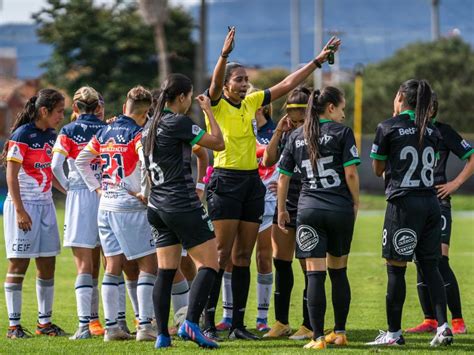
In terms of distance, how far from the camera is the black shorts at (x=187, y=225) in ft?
26.7

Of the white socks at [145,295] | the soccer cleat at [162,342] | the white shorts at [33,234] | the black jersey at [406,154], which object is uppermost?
the black jersey at [406,154]

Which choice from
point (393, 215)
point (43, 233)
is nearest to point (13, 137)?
point (43, 233)

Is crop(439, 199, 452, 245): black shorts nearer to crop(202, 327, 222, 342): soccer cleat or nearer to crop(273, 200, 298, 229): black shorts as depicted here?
crop(273, 200, 298, 229): black shorts

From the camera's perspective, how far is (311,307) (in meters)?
8.31

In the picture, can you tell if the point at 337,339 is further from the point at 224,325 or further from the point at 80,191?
the point at 80,191

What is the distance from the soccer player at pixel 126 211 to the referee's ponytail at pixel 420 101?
2257mm

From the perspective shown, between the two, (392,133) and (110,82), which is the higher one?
(110,82)

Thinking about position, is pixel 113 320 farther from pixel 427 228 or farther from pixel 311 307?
pixel 427 228

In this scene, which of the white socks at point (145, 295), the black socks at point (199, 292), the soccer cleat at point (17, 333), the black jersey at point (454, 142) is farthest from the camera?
the soccer cleat at point (17, 333)

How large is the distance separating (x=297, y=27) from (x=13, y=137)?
45536 millimetres

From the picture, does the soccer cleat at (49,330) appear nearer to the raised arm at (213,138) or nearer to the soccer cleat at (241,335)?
the soccer cleat at (241,335)

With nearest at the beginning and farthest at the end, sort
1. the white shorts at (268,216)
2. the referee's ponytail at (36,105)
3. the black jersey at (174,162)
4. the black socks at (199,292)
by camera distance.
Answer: the black jersey at (174,162), the black socks at (199,292), the referee's ponytail at (36,105), the white shorts at (268,216)

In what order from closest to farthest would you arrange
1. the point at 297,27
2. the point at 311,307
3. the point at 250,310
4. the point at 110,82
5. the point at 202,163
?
the point at 311,307 < the point at 202,163 < the point at 250,310 < the point at 110,82 < the point at 297,27

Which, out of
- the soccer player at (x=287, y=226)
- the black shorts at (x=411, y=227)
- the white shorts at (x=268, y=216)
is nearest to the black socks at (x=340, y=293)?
the black shorts at (x=411, y=227)
